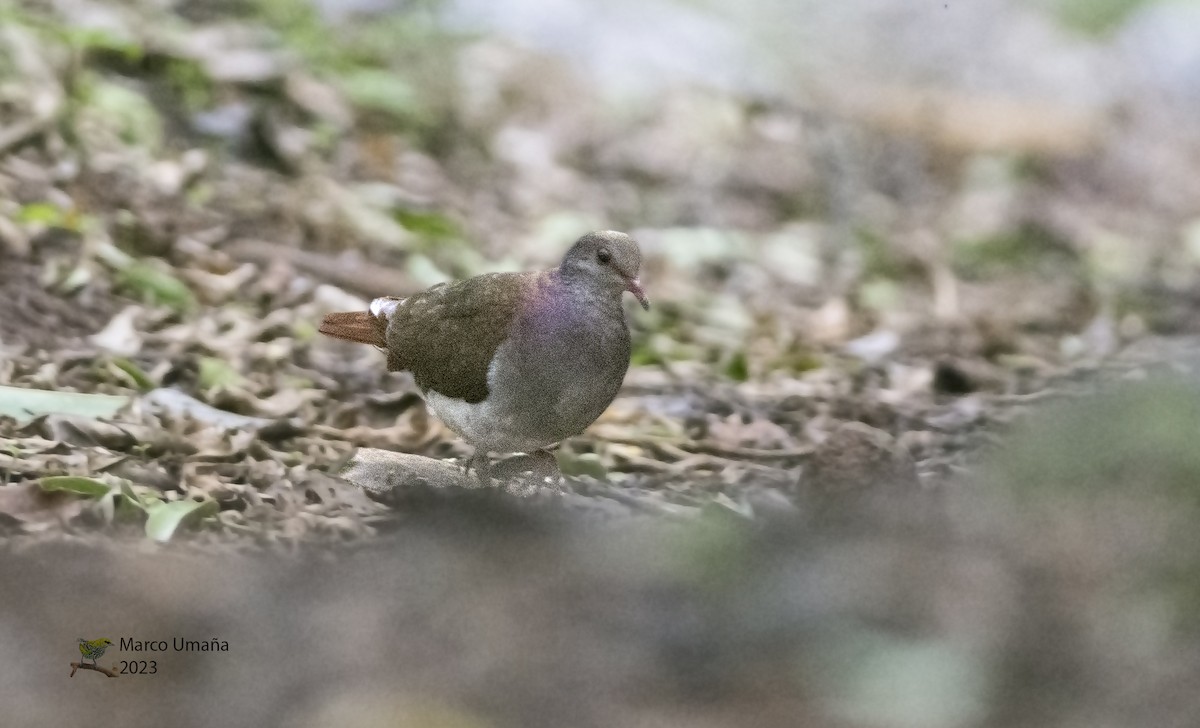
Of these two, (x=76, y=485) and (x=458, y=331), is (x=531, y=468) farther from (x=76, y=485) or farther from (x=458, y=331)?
(x=76, y=485)

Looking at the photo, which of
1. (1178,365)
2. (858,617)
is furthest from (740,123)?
(858,617)

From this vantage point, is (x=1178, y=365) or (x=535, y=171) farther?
(x=535, y=171)

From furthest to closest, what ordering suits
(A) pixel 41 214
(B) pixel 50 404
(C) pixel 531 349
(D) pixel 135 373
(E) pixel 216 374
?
(A) pixel 41 214
(E) pixel 216 374
(D) pixel 135 373
(B) pixel 50 404
(C) pixel 531 349

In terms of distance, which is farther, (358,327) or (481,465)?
(358,327)

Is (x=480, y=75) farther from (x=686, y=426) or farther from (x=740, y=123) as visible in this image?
(x=686, y=426)

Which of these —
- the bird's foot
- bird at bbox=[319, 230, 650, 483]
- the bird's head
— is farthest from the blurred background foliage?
the bird's head

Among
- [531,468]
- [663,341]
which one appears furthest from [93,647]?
[663,341]

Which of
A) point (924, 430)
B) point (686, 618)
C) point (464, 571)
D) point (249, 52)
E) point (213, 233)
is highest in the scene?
point (249, 52)

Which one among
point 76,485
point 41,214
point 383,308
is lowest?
point 76,485
